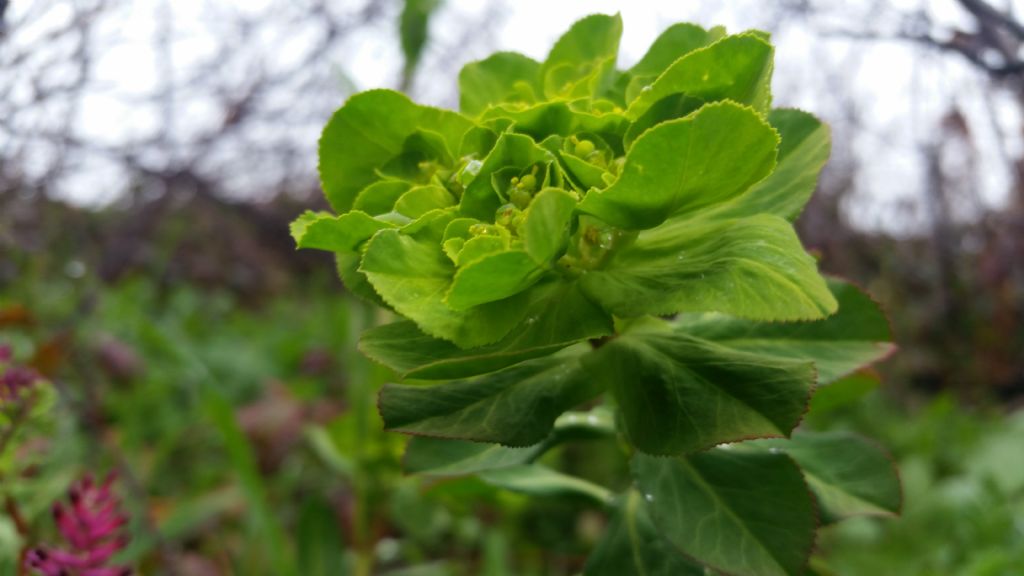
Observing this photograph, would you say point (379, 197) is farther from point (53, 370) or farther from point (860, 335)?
point (53, 370)

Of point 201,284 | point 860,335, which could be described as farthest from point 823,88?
point 201,284

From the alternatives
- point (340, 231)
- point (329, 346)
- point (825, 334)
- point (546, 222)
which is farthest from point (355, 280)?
point (329, 346)

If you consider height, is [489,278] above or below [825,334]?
above

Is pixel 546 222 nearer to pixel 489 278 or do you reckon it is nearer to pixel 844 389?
pixel 489 278

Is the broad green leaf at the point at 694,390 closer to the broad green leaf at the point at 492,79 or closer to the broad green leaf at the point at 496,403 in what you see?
the broad green leaf at the point at 496,403

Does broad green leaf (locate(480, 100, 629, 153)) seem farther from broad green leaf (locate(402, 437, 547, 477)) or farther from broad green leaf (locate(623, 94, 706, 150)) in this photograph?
broad green leaf (locate(402, 437, 547, 477))

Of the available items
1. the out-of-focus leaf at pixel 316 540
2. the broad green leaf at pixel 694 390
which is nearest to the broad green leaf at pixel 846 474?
the broad green leaf at pixel 694 390

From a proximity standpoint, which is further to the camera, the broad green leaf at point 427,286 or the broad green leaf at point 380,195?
the broad green leaf at point 380,195

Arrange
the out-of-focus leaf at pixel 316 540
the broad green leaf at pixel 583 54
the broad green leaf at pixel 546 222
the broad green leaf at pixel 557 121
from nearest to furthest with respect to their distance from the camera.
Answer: the broad green leaf at pixel 546 222
the broad green leaf at pixel 557 121
the broad green leaf at pixel 583 54
the out-of-focus leaf at pixel 316 540
